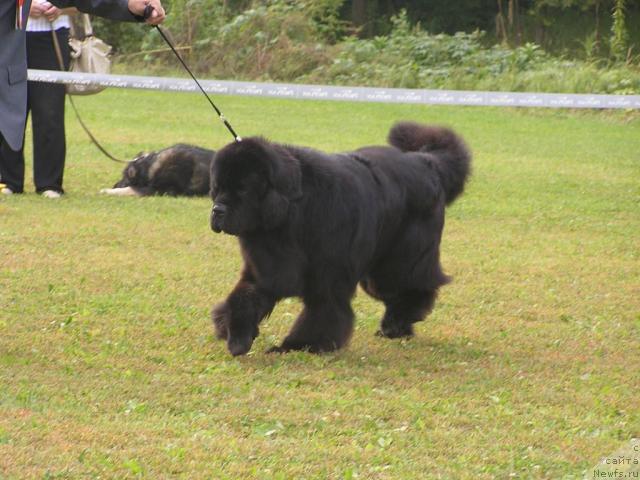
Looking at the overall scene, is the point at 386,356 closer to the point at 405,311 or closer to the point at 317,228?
the point at 405,311

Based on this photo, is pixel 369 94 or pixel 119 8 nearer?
pixel 119 8

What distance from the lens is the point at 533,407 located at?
205 inches

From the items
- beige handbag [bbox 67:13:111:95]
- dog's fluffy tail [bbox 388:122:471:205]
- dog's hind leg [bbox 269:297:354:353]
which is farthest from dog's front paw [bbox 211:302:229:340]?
beige handbag [bbox 67:13:111:95]

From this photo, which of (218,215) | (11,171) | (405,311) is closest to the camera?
(218,215)

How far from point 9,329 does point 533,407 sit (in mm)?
2756

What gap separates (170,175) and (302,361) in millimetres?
5919

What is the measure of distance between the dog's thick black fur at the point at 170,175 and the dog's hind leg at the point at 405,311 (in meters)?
5.14

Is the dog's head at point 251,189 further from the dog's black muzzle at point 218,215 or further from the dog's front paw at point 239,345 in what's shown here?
the dog's front paw at point 239,345

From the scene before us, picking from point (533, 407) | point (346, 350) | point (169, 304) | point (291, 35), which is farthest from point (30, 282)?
point (291, 35)

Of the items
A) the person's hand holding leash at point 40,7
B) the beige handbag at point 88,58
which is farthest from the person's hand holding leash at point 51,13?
the beige handbag at point 88,58

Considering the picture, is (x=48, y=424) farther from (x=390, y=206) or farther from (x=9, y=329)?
(x=390, y=206)

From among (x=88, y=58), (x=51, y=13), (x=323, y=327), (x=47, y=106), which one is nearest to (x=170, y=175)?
(x=88, y=58)

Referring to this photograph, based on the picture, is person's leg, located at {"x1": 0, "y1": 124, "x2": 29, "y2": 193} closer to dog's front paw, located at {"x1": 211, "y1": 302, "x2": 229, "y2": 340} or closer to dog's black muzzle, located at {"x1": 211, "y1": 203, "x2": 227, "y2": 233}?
dog's front paw, located at {"x1": 211, "y1": 302, "x2": 229, "y2": 340}

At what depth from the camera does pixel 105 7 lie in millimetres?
5992
